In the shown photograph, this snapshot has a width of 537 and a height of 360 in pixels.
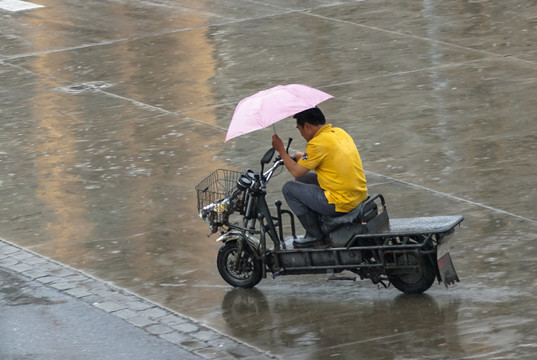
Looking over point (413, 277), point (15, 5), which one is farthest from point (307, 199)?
point (15, 5)

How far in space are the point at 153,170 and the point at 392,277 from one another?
404 centimetres

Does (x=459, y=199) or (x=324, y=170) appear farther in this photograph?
(x=459, y=199)

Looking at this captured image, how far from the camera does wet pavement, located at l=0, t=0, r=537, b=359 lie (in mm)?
7480

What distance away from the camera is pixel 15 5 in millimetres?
19875

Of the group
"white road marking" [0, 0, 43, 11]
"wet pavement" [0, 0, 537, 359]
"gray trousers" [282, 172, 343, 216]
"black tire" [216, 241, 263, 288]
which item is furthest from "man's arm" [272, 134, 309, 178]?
"white road marking" [0, 0, 43, 11]

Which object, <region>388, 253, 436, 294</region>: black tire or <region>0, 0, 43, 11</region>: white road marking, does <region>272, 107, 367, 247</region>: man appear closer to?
<region>388, 253, 436, 294</region>: black tire

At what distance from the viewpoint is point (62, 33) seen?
17625mm

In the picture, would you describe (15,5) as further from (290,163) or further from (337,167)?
(337,167)

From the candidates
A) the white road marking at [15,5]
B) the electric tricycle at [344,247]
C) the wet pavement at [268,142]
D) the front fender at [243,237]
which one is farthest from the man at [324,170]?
the white road marking at [15,5]

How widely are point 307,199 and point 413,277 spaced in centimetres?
94

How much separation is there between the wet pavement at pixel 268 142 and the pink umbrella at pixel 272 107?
1.32 m

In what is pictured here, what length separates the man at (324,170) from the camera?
7.68m

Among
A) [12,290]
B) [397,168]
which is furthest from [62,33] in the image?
[12,290]

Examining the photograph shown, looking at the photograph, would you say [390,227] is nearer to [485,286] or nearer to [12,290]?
[485,286]
